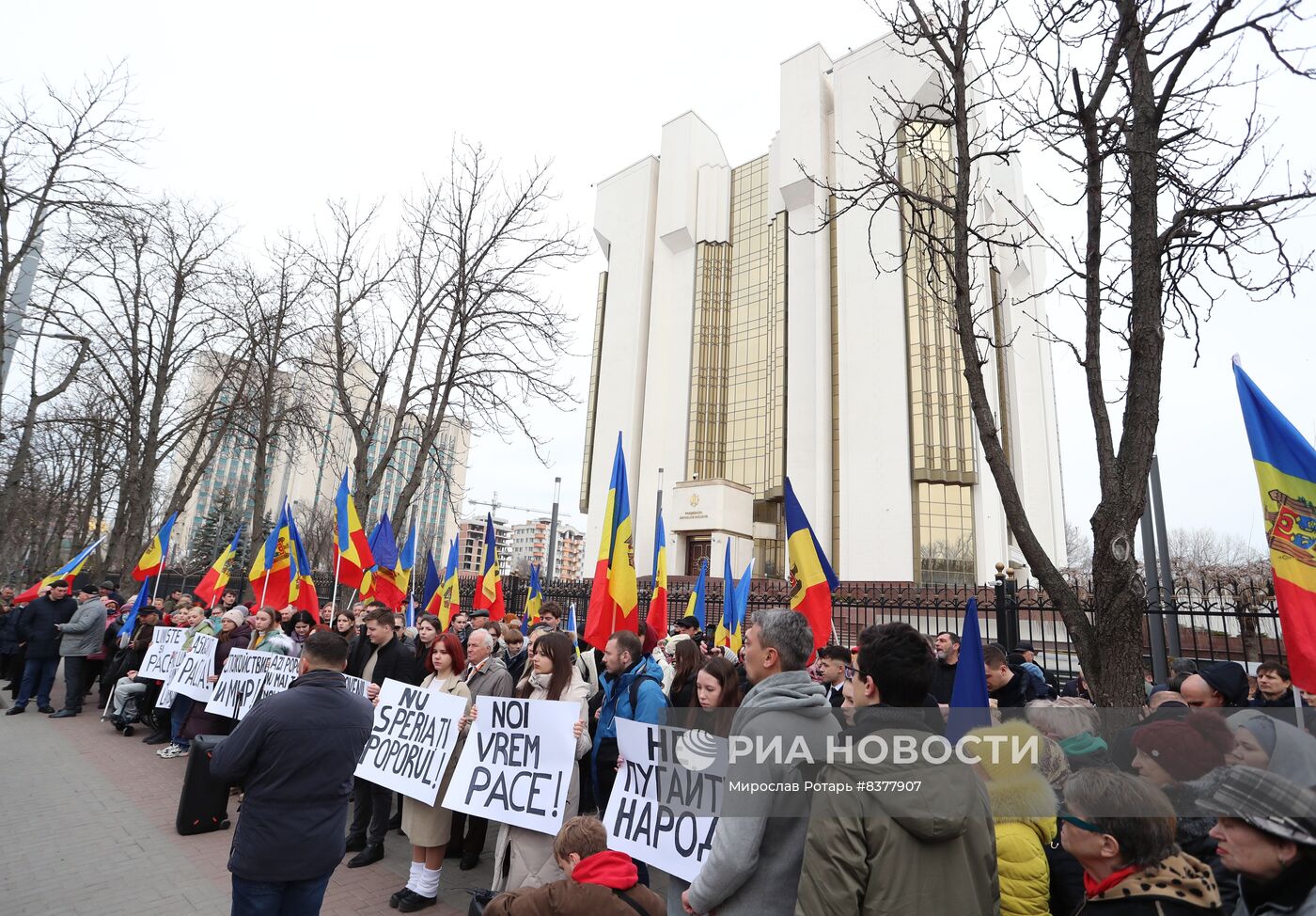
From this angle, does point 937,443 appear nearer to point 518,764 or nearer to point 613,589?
point 613,589

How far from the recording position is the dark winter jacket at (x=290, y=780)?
3.36 metres

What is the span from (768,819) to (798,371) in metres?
36.7

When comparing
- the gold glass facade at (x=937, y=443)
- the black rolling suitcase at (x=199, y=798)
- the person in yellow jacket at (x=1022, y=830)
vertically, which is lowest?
the black rolling suitcase at (x=199, y=798)

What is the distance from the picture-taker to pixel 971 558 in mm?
33125

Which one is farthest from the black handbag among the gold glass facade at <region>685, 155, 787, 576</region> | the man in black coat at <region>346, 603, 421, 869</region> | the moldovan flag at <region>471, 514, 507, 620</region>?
the gold glass facade at <region>685, 155, 787, 576</region>

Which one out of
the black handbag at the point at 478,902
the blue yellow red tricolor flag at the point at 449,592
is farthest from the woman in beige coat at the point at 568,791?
the blue yellow red tricolor flag at the point at 449,592

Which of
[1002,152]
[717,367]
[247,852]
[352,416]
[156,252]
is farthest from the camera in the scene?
[717,367]

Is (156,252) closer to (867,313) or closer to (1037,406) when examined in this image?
(867,313)

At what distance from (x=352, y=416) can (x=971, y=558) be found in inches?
1138

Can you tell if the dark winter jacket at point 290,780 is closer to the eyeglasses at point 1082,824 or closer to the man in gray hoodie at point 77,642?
the eyeglasses at point 1082,824

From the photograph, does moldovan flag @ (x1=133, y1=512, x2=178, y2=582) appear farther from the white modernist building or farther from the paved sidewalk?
the white modernist building

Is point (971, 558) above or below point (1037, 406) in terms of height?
below

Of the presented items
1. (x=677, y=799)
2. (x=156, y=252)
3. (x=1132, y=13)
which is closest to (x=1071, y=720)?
(x=677, y=799)

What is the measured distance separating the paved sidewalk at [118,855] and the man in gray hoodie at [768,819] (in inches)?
92.5
